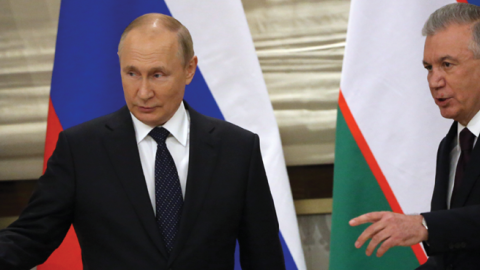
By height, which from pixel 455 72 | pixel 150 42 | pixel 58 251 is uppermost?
pixel 150 42

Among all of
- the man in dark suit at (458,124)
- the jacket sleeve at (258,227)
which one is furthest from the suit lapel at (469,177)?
the jacket sleeve at (258,227)

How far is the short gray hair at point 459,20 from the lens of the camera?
4.21 feet

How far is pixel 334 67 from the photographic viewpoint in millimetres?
2078

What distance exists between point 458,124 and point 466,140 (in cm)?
9

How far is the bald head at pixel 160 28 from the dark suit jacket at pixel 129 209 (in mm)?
176

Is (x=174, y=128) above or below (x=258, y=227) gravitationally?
above

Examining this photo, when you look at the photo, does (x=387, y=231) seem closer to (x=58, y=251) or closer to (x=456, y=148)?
(x=456, y=148)

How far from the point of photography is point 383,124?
183 cm

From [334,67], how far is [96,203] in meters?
1.23

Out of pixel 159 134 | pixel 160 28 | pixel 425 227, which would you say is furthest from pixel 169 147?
pixel 425 227

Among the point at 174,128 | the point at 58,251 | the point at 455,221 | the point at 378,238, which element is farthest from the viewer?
the point at 58,251

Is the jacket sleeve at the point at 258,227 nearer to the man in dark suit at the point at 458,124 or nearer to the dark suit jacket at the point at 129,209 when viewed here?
the dark suit jacket at the point at 129,209

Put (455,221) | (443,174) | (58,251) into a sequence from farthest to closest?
(58,251), (443,174), (455,221)

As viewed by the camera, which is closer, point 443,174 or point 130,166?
point 130,166
